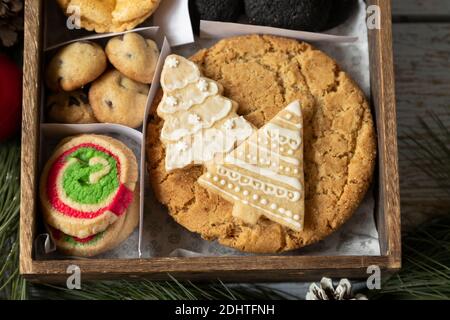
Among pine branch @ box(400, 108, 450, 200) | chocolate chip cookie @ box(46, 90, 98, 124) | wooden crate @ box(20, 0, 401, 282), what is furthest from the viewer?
pine branch @ box(400, 108, 450, 200)

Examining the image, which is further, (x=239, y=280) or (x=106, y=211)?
(x=239, y=280)

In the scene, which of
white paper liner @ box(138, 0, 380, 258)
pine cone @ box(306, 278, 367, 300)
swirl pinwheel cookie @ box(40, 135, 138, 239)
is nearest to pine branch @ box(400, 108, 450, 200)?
white paper liner @ box(138, 0, 380, 258)

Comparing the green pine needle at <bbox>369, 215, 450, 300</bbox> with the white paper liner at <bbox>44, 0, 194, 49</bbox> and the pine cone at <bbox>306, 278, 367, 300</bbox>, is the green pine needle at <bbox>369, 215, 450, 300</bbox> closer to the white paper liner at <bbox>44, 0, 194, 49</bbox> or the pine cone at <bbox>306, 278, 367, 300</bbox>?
the pine cone at <bbox>306, 278, 367, 300</bbox>

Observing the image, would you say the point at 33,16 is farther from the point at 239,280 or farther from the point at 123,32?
the point at 239,280

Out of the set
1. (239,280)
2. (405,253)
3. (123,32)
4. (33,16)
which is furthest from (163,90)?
(405,253)

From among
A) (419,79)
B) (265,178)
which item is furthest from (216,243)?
(419,79)
